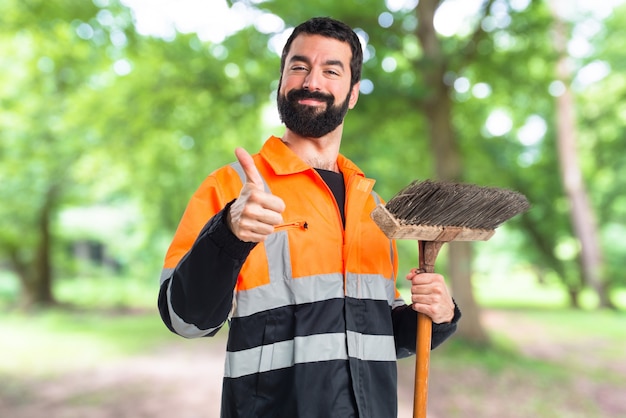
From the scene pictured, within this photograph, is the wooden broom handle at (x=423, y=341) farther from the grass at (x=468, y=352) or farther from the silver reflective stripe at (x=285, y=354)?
the grass at (x=468, y=352)

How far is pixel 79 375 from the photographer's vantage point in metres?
9.14

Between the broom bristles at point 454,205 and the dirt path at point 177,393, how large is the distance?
5.16 metres

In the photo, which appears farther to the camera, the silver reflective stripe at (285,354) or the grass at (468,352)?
the grass at (468,352)

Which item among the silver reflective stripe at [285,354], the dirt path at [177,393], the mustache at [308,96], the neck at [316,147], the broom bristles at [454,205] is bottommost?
the dirt path at [177,393]

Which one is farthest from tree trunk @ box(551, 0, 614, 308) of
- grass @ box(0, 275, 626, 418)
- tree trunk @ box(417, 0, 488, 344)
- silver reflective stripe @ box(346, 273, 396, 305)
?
silver reflective stripe @ box(346, 273, 396, 305)

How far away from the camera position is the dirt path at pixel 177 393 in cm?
715

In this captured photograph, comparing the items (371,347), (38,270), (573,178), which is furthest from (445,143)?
(38,270)

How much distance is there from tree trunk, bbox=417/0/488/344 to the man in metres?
7.14

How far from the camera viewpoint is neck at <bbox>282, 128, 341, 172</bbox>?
2.01 meters

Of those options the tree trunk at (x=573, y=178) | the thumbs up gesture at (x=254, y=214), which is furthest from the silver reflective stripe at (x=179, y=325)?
the tree trunk at (x=573, y=178)

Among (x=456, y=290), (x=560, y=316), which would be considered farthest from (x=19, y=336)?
(x=560, y=316)

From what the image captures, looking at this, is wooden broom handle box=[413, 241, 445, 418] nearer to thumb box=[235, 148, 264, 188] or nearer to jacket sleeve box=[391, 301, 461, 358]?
jacket sleeve box=[391, 301, 461, 358]

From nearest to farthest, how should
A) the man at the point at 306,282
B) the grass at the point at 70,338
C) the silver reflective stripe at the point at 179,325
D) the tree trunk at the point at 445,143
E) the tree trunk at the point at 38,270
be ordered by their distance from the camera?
the silver reflective stripe at the point at 179,325 → the man at the point at 306,282 → the tree trunk at the point at 445,143 → the grass at the point at 70,338 → the tree trunk at the point at 38,270

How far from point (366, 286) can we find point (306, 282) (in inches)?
7.9
